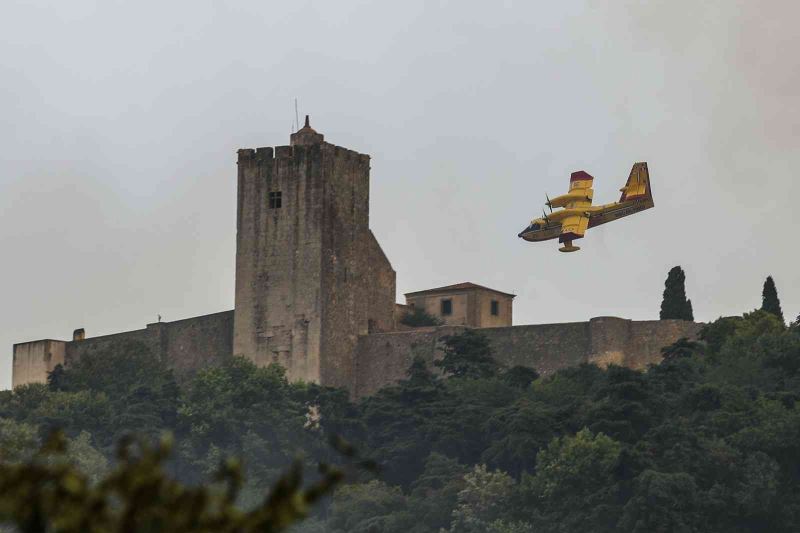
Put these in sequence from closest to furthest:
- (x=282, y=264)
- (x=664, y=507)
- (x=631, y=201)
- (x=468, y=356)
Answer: (x=664, y=507)
(x=468, y=356)
(x=282, y=264)
(x=631, y=201)

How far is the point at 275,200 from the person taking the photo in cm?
6131

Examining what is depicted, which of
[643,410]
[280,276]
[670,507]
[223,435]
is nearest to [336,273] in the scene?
[280,276]

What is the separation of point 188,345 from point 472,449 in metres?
9.23

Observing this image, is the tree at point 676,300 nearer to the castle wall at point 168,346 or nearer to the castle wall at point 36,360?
the castle wall at point 168,346

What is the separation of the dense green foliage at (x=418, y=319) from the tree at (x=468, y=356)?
3.69 m

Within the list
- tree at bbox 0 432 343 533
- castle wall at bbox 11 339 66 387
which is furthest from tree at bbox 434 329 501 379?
tree at bbox 0 432 343 533

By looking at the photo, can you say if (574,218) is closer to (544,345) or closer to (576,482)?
(544,345)

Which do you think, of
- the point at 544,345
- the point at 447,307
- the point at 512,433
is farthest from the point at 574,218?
the point at 512,433

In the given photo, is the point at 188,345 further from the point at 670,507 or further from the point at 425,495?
the point at 670,507

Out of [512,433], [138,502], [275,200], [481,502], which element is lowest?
[138,502]

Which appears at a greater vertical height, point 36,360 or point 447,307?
point 447,307

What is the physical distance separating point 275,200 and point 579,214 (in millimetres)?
9210

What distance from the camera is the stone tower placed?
60188mm

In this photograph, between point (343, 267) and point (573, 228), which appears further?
point (573, 228)
